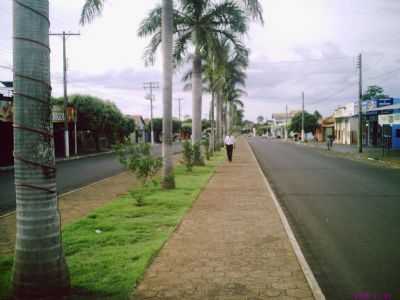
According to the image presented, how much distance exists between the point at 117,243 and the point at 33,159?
118 inches

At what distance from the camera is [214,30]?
770 inches

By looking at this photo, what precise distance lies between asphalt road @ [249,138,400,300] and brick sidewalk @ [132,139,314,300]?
1.34 feet

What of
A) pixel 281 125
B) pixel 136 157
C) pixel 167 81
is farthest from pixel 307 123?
pixel 136 157

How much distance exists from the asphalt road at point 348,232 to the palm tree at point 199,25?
7.89 metres

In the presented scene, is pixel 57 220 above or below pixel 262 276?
above

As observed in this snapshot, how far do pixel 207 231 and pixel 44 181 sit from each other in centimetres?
389

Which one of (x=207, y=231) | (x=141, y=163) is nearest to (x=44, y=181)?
(x=207, y=231)

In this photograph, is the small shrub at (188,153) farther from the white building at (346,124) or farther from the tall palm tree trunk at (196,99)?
the white building at (346,124)

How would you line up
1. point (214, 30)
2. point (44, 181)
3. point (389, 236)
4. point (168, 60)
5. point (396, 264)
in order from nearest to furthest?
point (44, 181), point (396, 264), point (389, 236), point (168, 60), point (214, 30)

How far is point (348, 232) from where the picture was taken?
25.3 ft

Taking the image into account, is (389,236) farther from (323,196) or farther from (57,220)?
(57,220)

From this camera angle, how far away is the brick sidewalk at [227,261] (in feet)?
15.4

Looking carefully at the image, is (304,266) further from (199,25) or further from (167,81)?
(199,25)

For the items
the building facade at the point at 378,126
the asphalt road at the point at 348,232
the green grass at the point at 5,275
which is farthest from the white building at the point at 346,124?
the green grass at the point at 5,275
